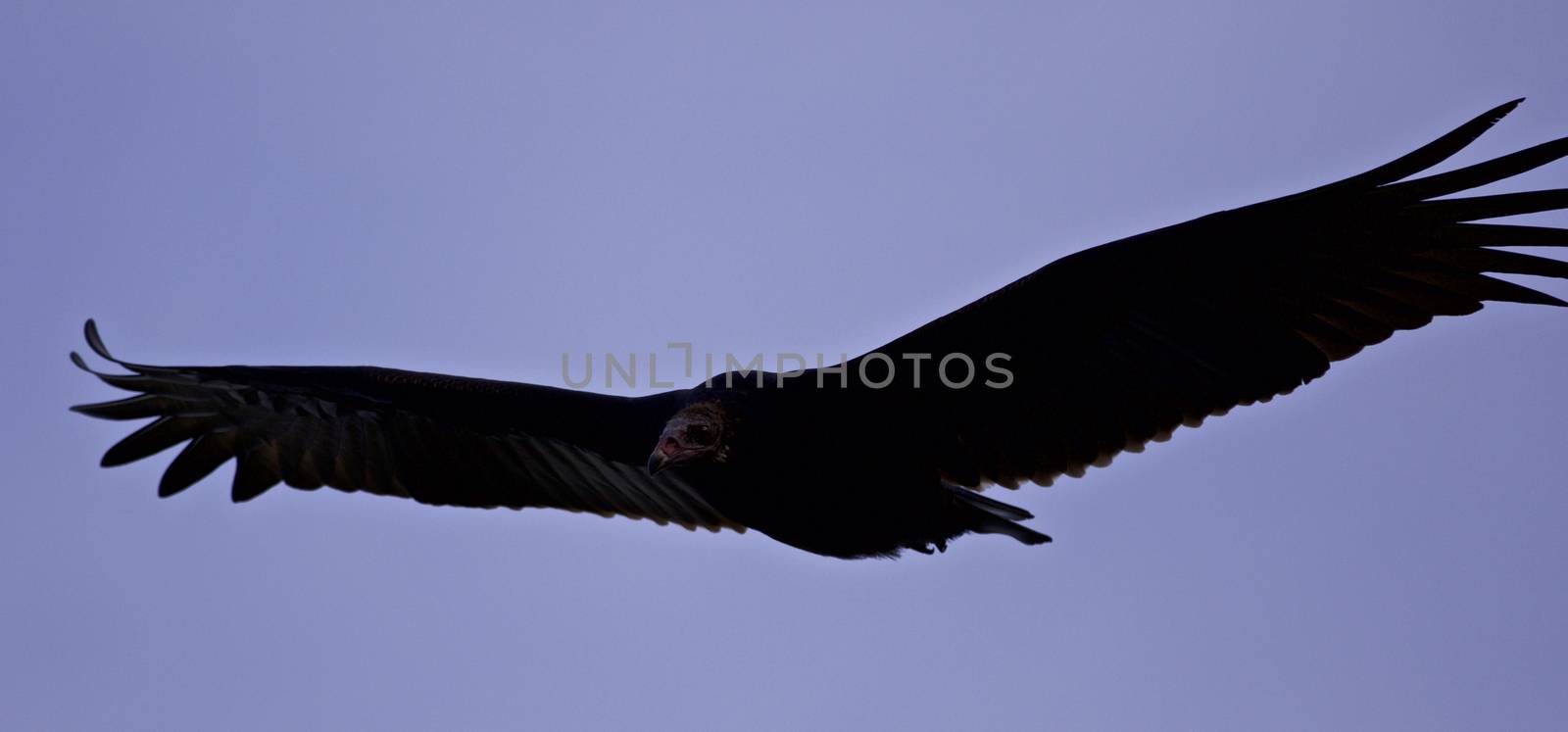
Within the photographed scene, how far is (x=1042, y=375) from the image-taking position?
247 inches

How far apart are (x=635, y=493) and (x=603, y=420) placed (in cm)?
63

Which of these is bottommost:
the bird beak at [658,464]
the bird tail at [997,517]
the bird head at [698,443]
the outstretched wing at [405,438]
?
the bird tail at [997,517]

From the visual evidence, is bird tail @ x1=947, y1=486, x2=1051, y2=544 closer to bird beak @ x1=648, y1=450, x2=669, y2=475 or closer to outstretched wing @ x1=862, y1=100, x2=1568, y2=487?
outstretched wing @ x1=862, y1=100, x2=1568, y2=487

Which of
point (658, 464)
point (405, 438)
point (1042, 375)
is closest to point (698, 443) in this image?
point (658, 464)

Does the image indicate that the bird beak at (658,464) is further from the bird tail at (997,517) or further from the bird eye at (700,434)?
the bird tail at (997,517)

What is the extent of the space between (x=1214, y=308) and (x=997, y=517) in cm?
123

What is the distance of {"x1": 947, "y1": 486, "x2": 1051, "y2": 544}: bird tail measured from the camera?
625cm

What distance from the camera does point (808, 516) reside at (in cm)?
623

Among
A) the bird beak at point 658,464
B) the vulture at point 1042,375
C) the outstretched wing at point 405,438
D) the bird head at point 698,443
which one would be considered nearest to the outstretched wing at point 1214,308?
the vulture at point 1042,375

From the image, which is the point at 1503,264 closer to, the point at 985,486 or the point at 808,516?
the point at 985,486

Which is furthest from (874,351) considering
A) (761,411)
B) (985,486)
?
(985,486)

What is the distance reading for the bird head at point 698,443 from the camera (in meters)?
6.10

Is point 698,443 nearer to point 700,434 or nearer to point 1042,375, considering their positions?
point 700,434

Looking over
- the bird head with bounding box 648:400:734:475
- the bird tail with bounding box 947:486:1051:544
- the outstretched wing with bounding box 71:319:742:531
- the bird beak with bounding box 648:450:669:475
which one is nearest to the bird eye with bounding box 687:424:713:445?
the bird head with bounding box 648:400:734:475
